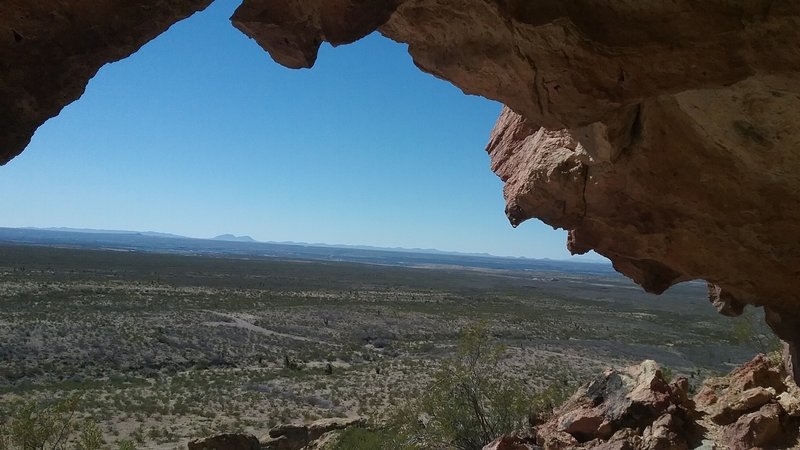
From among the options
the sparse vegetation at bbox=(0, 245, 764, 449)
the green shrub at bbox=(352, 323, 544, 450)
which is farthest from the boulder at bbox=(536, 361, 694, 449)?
the sparse vegetation at bbox=(0, 245, 764, 449)

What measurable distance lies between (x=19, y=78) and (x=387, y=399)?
68.3 feet

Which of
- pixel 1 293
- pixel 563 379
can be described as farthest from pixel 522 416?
pixel 1 293

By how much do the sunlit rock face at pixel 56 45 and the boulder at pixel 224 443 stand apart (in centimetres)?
1087

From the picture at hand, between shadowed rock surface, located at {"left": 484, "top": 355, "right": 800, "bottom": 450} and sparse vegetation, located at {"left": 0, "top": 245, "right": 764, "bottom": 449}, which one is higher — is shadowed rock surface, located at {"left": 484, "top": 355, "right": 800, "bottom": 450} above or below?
above

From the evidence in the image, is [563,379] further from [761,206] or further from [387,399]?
[761,206]

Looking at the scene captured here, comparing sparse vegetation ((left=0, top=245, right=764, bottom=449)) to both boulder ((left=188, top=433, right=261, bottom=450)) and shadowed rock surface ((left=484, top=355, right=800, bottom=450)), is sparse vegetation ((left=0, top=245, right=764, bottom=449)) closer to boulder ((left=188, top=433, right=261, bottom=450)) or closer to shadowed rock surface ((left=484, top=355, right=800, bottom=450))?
boulder ((left=188, top=433, right=261, bottom=450))

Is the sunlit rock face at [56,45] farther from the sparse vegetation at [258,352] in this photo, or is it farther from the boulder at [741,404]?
the boulder at [741,404]

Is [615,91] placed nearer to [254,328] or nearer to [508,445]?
[508,445]

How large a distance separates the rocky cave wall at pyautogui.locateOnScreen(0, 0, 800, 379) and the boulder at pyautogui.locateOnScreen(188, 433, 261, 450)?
9443 mm

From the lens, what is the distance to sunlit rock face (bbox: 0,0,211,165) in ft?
16.2

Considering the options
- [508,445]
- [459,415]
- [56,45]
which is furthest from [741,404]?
[56,45]

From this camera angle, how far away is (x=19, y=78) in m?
5.08

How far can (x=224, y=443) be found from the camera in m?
14.4

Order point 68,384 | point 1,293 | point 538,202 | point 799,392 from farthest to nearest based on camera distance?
point 1,293
point 68,384
point 538,202
point 799,392
